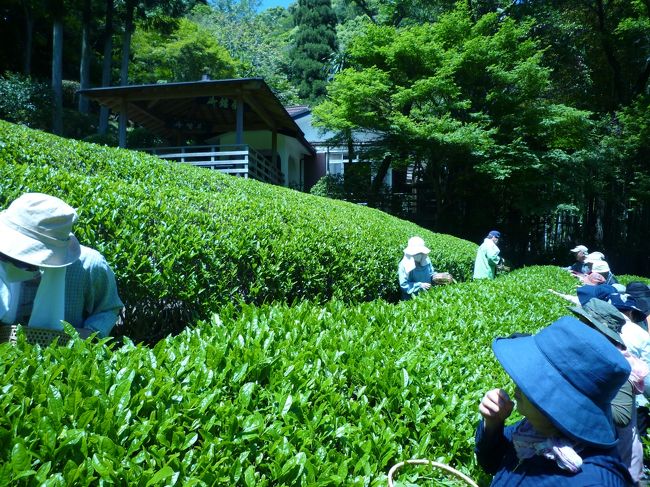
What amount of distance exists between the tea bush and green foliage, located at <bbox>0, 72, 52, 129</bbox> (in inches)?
773

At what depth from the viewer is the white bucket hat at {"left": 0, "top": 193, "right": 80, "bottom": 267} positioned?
94.6 inches

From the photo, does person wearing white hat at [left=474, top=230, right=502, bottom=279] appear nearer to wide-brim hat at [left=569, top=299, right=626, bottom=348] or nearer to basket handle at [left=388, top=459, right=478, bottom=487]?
wide-brim hat at [left=569, top=299, right=626, bottom=348]

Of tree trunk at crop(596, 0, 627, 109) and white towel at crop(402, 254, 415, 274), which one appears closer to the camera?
white towel at crop(402, 254, 415, 274)

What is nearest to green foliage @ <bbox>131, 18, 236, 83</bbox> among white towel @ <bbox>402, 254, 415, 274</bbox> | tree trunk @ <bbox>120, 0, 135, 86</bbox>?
tree trunk @ <bbox>120, 0, 135, 86</bbox>

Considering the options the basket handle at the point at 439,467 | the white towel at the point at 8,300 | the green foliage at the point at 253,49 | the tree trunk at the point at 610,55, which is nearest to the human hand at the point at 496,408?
the basket handle at the point at 439,467

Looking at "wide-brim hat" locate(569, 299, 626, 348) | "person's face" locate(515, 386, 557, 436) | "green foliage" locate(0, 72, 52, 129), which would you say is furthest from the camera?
"green foliage" locate(0, 72, 52, 129)

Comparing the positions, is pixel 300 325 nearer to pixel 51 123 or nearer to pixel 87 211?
pixel 87 211

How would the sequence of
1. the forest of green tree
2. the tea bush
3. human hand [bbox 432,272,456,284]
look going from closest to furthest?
1. the tea bush
2. human hand [bbox 432,272,456,284]
3. the forest of green tree

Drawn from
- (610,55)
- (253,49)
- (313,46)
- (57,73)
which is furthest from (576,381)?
(313,46)

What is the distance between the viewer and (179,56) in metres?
33.4

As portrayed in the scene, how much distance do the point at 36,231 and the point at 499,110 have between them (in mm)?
21738

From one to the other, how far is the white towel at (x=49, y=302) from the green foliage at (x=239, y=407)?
0.33 m

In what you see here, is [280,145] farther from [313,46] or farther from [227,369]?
[313,46]

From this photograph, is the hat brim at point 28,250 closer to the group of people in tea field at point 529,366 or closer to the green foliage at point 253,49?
the group of people in tea field at point 529,366
